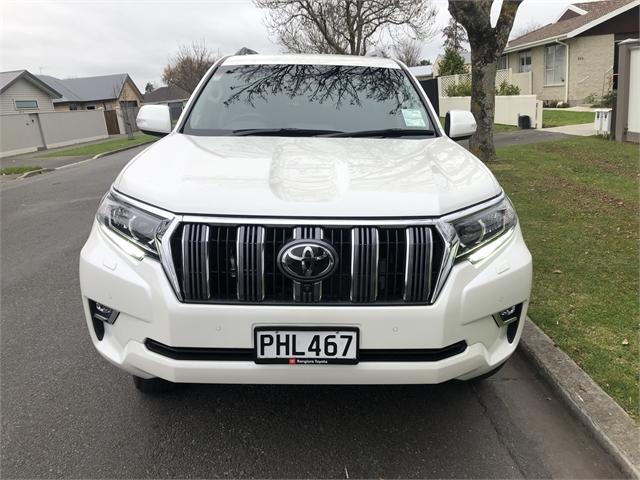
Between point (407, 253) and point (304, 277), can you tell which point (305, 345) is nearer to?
point (304, 277)

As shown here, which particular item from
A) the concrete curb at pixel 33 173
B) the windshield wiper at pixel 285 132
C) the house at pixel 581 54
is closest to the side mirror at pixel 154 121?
the windshield wiper at pixel 285 132

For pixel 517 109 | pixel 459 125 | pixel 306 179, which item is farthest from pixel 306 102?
pixel 517 109

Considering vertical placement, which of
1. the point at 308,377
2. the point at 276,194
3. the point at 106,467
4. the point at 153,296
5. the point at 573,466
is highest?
the point at 276,194

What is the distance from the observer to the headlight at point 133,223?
7.30 ft

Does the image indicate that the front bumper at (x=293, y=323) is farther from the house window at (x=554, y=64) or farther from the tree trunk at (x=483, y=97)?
the house window at (x=554, y=64)

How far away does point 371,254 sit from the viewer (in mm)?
2148

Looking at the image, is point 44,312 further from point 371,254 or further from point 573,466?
point 573,466

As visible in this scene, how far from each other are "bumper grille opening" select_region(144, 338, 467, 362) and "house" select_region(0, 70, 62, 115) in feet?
136

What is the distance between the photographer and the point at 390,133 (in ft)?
11.1

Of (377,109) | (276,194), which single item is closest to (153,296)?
(276,194)

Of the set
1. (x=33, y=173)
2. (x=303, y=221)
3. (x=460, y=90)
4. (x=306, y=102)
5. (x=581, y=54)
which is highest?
(x=581, y=54)

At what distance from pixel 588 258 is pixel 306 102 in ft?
9.77

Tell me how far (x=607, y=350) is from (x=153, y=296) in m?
2.67

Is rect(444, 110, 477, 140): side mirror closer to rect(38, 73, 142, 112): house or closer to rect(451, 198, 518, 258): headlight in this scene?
rect(451, 198, 518, 258): headlight
